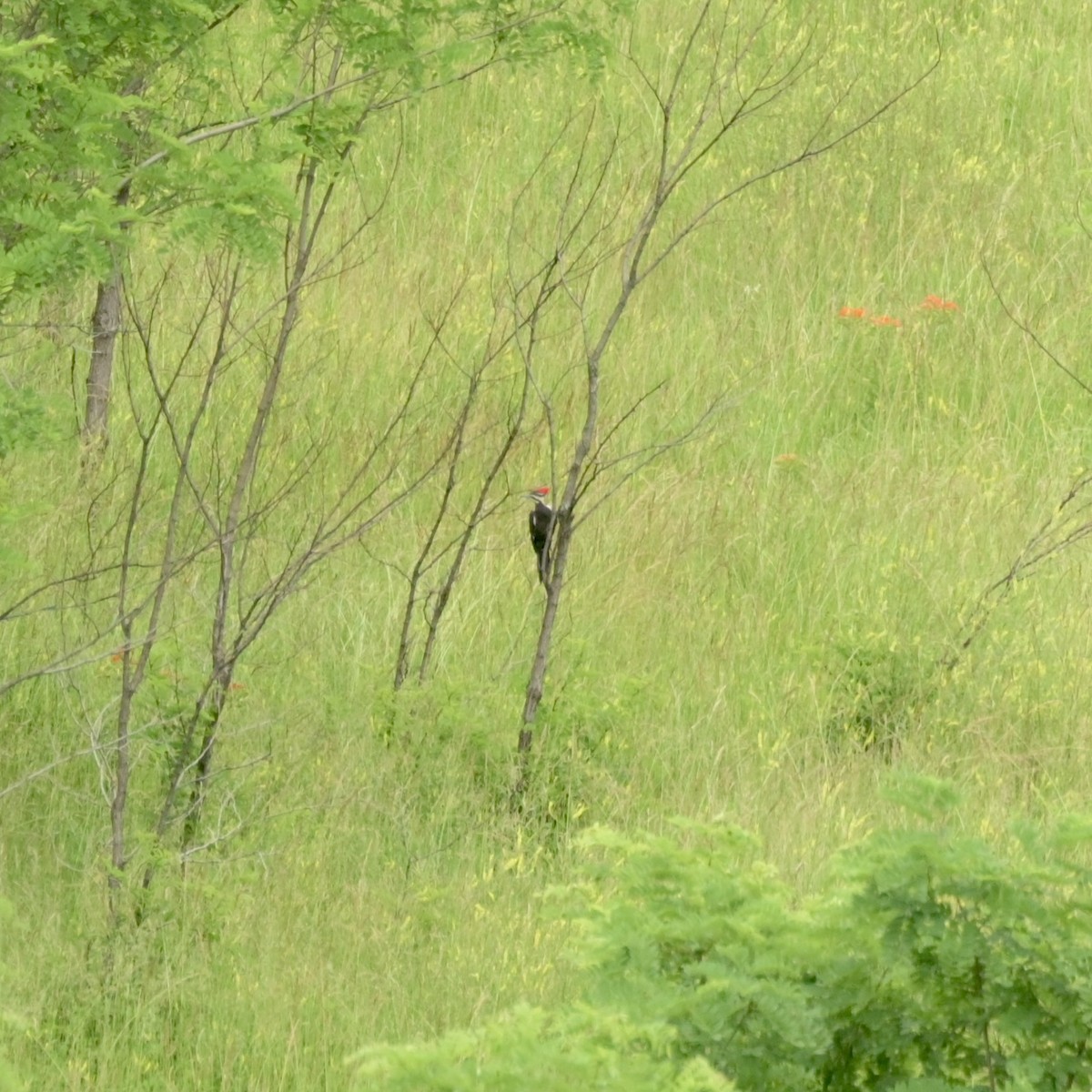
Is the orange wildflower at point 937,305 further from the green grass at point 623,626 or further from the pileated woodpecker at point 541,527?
the pileated woodpecker at point 541,527

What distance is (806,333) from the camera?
340 inches

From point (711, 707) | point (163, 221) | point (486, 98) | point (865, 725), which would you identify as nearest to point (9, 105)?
point (163, 221)

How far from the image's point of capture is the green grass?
420 centimetres

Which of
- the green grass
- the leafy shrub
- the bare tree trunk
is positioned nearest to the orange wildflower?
the green grass

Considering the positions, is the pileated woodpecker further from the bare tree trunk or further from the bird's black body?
the bare tree trunk

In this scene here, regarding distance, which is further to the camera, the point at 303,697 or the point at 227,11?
the point at 303,697

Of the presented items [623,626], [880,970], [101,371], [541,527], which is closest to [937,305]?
[623,626]

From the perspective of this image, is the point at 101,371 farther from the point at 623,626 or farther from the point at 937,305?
the point at 937,305

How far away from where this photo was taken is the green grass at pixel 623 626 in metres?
4.20

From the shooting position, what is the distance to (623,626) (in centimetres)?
637

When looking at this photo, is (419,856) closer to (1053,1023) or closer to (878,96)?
(1053,1023)

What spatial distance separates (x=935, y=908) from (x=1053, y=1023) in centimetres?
27

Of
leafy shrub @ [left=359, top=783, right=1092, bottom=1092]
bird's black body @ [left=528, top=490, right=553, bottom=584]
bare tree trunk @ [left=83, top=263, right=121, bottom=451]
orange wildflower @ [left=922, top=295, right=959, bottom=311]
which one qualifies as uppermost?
orange wildflower @ [left=922, top=295, right=959, bottom=311]

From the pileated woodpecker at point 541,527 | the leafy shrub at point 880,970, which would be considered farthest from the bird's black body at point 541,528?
the leafy shrub at point 880,970
